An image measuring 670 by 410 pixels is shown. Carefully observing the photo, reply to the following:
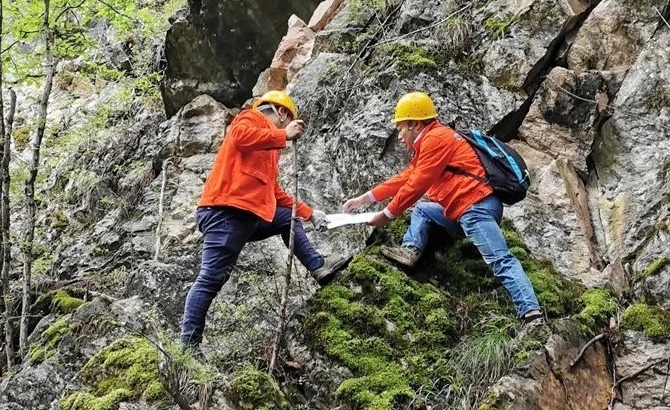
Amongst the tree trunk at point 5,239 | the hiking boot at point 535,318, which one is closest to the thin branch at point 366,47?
the tree trunk at point 5,239

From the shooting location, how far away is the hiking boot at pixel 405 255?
638cm

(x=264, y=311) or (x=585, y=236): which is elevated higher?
(x=264, y=311)

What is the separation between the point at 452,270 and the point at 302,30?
653 cm

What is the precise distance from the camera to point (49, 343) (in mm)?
6645

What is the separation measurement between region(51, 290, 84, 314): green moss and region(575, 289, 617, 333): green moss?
5913mm

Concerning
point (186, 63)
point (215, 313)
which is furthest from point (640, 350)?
point (186, 63)

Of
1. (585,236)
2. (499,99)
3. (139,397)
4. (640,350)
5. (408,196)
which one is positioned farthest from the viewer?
(499,99)

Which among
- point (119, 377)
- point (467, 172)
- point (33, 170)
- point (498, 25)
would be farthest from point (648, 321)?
point (33, 170)

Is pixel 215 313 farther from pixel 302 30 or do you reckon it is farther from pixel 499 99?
pixel 302 30

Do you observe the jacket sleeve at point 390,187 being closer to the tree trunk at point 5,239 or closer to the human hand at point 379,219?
the human hand at point 379,219

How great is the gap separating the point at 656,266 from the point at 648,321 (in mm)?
640

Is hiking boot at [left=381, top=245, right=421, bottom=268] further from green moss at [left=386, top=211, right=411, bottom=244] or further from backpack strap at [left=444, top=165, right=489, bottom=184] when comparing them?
backpack strap at [left=444, top=165, right=489, bottom=184]

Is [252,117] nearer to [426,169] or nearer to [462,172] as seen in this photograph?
[426,169]

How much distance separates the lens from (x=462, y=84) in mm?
8547
